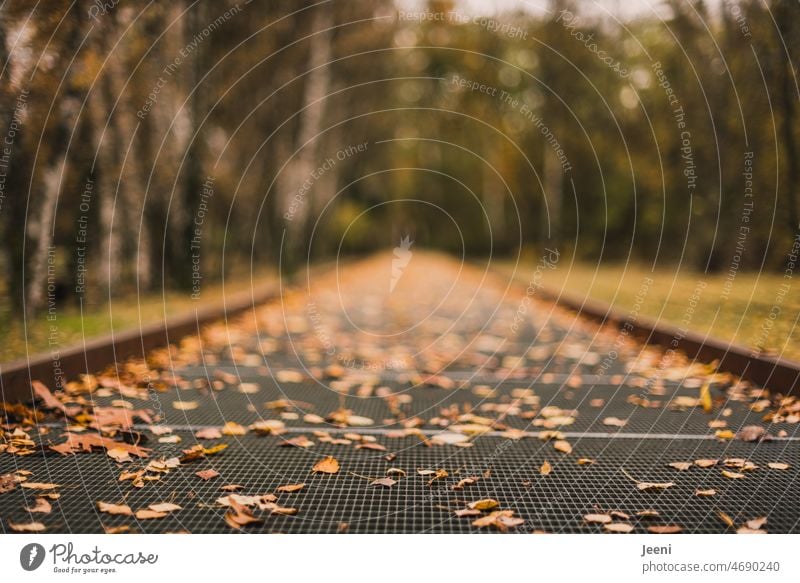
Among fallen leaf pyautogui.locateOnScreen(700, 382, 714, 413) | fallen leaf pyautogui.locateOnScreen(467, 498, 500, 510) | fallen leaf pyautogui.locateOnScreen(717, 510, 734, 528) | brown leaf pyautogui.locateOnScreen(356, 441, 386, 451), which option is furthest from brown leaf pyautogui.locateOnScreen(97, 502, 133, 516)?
fallen leaf pyautogui.locateOnScreen(700, 382, 714, 413)

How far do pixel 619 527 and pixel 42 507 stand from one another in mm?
2387

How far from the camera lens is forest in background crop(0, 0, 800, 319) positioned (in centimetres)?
753

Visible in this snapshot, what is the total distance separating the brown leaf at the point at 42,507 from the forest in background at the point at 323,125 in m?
5.07

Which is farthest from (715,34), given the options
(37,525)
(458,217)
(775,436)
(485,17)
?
(458,217)

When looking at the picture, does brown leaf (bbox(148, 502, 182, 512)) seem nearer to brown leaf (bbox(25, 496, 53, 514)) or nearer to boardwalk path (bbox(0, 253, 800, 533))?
boardwalk path (bbox(0, 253, 800, 533))

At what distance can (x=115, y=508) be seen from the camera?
9.10 feet

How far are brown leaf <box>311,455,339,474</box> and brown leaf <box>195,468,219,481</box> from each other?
1.56 feet

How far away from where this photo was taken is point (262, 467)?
336 cm

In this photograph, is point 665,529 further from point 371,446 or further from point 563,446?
point 371,446

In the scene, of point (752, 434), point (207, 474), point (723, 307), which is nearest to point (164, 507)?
point (207, 474)

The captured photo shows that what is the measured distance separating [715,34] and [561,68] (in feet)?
25.3

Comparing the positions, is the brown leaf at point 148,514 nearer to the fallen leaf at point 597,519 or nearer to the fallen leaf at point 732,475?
the fallen leaf at point 597,519

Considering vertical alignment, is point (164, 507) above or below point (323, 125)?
below
